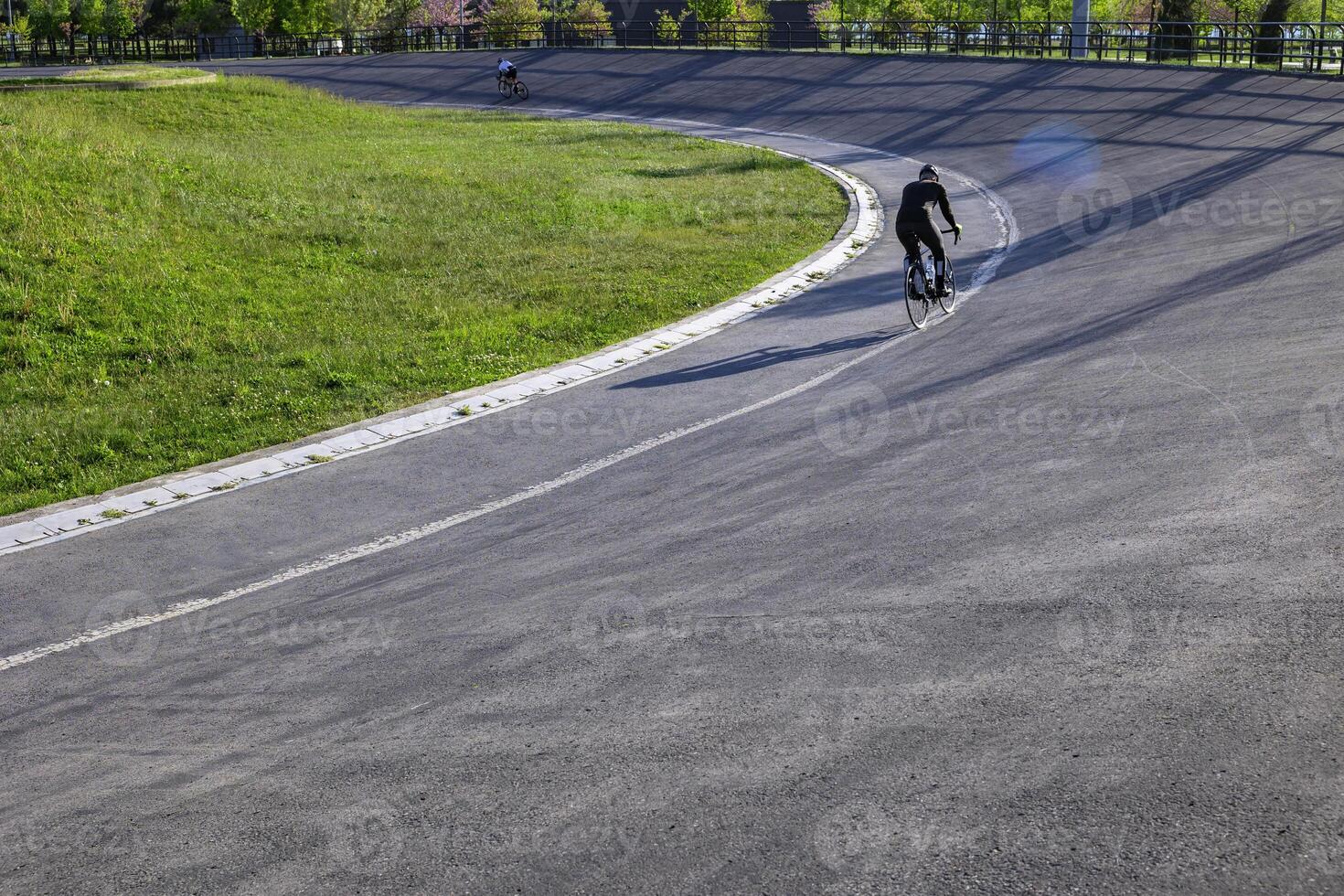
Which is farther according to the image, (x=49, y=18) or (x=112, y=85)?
(x=49, y=18)

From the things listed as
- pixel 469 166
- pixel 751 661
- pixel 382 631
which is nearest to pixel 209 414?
pixel 382 631

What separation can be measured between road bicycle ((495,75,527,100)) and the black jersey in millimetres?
38257

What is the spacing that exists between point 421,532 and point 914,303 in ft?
24.1

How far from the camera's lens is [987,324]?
13.8 metres

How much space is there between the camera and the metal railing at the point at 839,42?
120 ft

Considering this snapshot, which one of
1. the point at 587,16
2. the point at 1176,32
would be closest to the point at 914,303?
the point at 1176,32

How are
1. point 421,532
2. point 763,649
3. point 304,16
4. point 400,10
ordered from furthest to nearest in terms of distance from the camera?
point 400,10 → point 304,16 → point 421,532 → point 763,649

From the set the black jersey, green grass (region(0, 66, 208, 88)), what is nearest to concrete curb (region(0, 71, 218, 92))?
green grass (region(0, 66, 208, 88))

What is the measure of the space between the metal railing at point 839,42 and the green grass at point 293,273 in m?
16.9

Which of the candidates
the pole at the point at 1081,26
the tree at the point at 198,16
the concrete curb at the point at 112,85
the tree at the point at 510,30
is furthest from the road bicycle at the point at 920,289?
the tree at the point at 198,16

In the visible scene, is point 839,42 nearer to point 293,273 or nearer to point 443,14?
point 293,273

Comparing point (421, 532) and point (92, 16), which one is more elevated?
point (92, 16)

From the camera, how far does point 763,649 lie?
6406mm

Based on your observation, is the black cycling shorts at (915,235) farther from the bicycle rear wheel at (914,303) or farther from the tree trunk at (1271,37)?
the tree trunk at (1271,37)
